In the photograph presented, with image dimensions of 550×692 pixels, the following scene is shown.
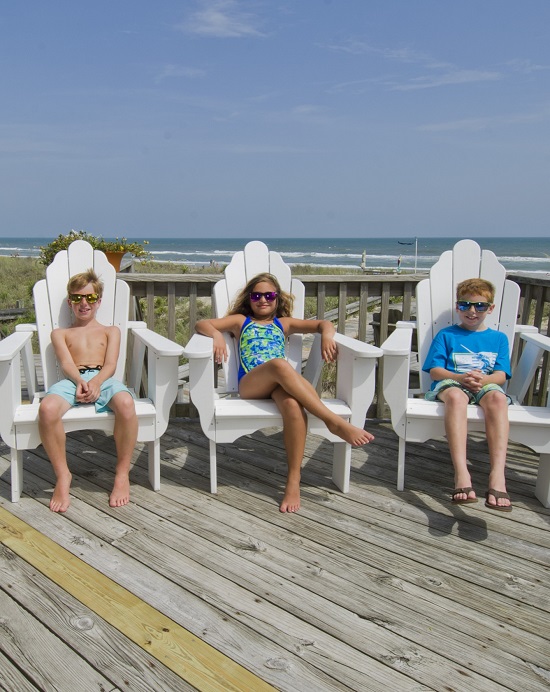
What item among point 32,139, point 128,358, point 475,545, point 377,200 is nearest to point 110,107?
point 32,139

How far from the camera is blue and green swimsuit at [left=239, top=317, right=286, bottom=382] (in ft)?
8.87

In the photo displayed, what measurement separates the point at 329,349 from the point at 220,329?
0.59 meters

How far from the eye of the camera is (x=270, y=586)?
69.2 inches

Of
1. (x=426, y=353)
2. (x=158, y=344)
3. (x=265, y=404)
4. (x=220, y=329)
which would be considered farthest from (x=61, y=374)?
(x=426, y=353)

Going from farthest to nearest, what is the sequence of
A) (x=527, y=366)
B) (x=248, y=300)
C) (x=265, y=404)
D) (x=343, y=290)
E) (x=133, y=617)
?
(x=343, y=290) < (x=248, y=300) < (x=527, y=366) < (x=265, y=404) < (x=133, y=617)

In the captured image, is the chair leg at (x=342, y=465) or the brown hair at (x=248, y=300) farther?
the brown hair at (x=248, y=300)

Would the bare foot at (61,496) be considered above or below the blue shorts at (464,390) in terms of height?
below

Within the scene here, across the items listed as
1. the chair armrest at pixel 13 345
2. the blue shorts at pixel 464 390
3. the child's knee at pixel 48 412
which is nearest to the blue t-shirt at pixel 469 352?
the blue shorts at pixel 464 390

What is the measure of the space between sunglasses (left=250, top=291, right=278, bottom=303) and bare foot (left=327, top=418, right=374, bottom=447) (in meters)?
0.77

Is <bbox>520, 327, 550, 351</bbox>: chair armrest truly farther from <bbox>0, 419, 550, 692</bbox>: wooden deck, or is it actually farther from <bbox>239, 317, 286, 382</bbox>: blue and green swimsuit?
<bbox>239, 317, 286, 382</bbox>: blue and green swimsuit

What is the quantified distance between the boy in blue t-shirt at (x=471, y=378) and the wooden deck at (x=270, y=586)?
0.25 meters

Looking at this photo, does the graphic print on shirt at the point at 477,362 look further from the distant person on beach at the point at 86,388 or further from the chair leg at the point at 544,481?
the distant person on beach at the point at 86,388

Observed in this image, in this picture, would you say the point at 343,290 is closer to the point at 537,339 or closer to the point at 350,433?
the point at 537,339

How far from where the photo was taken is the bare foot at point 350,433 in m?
2.26
